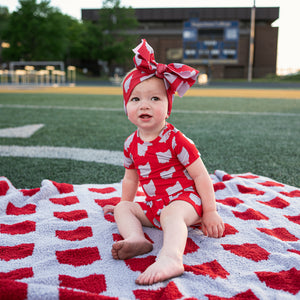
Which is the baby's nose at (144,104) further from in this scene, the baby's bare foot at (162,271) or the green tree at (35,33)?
the green tree at (35,33)

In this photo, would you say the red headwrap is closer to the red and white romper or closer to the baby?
the baby

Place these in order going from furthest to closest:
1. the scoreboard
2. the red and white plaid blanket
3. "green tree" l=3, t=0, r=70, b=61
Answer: the scoreboard, "green tree" l=3, t=0, r=70, b=61, the red and white plaid blanket

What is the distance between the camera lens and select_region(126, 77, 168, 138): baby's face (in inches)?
57.7

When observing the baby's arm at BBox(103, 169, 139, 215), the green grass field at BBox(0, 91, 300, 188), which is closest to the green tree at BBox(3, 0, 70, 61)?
the green grass field at BBox(0, 91, 300, 188)

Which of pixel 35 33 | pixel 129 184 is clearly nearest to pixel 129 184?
pixel 129 184

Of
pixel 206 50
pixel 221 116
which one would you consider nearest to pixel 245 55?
pixel 206 50

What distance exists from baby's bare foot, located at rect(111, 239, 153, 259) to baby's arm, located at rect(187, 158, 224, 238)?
31cm

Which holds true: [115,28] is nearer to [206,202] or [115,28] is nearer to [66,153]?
[66,153]

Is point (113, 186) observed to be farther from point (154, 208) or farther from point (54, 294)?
point (54, 294)

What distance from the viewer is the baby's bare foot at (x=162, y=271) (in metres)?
1.14

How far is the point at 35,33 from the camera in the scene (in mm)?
35219

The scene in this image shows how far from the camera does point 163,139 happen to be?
5.09 ft

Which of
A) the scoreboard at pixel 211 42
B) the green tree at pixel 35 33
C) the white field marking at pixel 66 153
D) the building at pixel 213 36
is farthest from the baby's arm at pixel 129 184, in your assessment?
the scoreboard at pixel 211 42

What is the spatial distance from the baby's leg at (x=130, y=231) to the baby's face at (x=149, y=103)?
41 centimetres
